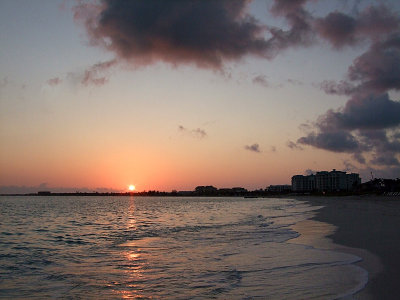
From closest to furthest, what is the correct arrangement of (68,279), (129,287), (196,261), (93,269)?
(129,287) < (68,279) < (93,269) < (196,261)

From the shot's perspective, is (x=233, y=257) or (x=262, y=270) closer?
(x=262, y=270)

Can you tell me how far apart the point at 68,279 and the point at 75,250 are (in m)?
7.46

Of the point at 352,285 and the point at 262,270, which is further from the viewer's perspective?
the point at 262,270

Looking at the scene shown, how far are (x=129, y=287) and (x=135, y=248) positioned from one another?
8821 millimetres

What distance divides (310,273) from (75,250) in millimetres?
12674

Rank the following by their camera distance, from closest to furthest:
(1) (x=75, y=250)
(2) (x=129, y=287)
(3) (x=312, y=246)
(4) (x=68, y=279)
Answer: (2) (x=129, y=287)
(4) (x=68, y=279)
(3) (x=312, y=246)
(1) (x=75, y=250)

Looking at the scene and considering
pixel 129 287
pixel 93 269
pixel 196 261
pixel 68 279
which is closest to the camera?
pixel 129 287

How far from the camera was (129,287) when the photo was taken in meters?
10.4

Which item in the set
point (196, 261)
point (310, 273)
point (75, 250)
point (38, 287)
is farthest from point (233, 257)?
point (75, 250)

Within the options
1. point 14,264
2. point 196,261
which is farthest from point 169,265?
point 14,264

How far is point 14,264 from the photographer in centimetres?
1476

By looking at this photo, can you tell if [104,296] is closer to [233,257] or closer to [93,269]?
[93,269]

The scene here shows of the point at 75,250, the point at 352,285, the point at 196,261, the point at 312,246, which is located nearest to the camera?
the point at 352,285

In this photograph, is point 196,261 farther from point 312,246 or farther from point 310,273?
point 312,246
